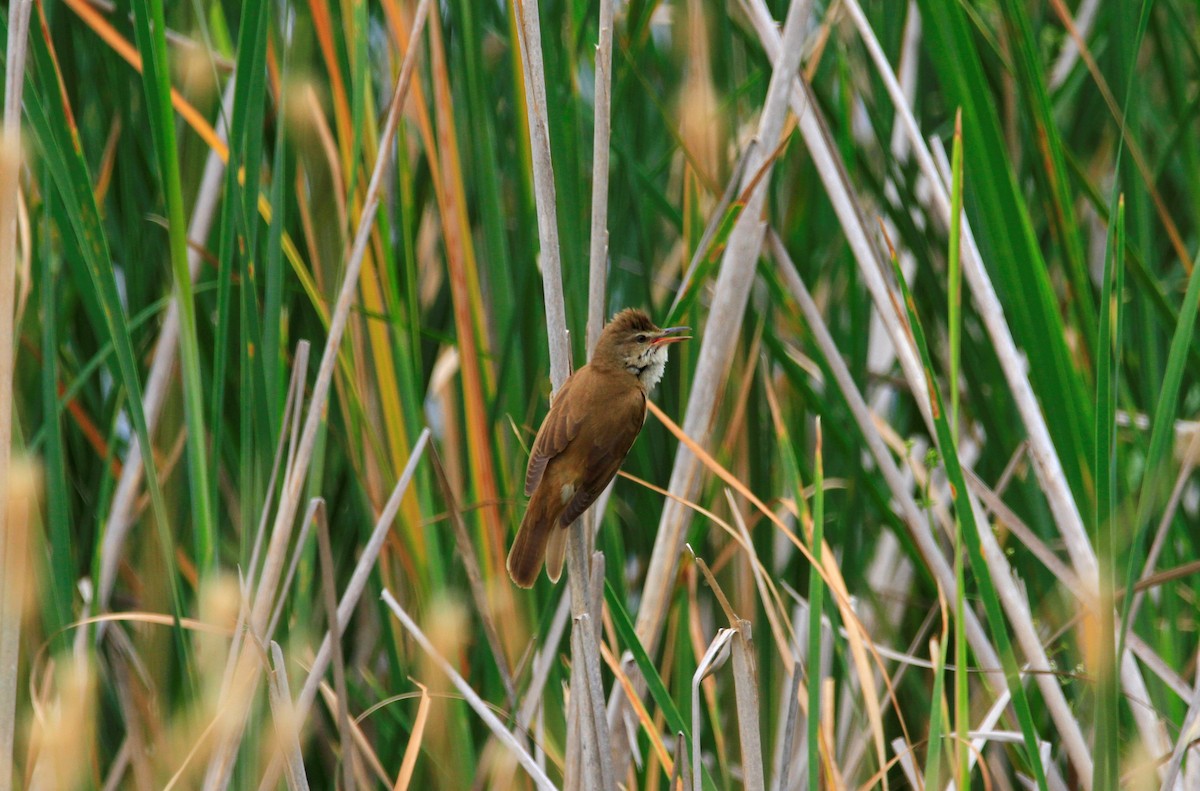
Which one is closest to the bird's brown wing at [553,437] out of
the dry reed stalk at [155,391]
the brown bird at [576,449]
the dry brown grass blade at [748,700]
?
the brown bird at [576,449]

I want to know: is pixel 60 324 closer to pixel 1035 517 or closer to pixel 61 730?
pixel 61 730

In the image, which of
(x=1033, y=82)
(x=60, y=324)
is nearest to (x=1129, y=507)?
(x=1033, y=82)

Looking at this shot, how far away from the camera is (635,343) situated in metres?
1.79

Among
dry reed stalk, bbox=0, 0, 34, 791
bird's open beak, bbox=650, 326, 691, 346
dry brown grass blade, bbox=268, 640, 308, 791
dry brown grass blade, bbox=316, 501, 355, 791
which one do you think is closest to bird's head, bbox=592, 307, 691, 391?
bird's open beak, bbox=650, 326, 691, 346

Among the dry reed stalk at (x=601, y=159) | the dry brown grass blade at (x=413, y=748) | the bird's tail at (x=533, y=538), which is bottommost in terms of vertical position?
the dry brown grass blade at (x=413, y=748)

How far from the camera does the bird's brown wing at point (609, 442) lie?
64.3 inches

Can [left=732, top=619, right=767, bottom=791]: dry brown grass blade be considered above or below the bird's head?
below

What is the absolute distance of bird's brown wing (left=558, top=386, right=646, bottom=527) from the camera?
163 cm

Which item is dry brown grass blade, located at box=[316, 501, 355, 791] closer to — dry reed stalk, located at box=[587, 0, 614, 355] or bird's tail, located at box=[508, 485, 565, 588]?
bird's tail, located at box=[508, 485, 565, 588]

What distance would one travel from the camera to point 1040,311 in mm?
1521

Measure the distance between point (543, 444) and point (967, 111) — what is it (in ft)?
2.38

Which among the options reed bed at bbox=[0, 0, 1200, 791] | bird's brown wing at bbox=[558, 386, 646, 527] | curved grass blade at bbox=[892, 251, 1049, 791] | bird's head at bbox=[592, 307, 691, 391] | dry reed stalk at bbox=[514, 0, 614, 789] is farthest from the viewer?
bird's head at bbox=[592, 307, 691, 391]

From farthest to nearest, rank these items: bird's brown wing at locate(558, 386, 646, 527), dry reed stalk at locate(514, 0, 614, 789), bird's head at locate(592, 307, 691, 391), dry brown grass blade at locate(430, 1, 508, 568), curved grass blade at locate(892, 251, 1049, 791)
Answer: dry brown grass blade at locate(430, 1, 508, 568), bird's head at locate(592, 307, 691, 391), bird's brown wing at locate(558, 386, 646, 527), dry reed stalk at locate(514, 0, 614, 789), curved grass blade at locate(892, 251, 1049, 791)

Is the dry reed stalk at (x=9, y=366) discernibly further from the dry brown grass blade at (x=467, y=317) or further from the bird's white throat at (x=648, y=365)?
the bird's white throat at (x=648, y=365)
